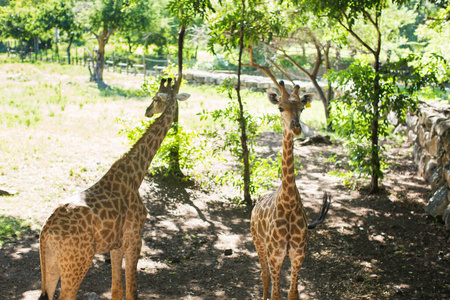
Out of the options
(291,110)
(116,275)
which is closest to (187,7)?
(291,110)

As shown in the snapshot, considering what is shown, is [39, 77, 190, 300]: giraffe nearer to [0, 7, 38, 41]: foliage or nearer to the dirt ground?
the dirt ground

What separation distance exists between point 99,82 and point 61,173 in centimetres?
1503

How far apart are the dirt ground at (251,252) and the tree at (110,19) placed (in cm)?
1583

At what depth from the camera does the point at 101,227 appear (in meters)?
4.24

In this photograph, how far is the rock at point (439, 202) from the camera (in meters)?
7.79

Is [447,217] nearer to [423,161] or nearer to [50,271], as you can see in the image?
[423,161]

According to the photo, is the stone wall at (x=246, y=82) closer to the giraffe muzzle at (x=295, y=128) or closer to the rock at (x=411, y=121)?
the rock at (x=411, y=121)

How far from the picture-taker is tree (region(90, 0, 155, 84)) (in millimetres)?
22719

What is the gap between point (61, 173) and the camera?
9219 mm

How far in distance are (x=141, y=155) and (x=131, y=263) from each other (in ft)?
4.06

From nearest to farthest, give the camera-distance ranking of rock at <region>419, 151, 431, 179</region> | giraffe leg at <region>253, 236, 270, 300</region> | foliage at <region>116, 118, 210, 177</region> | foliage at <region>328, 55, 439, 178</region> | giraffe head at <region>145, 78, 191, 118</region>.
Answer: giraffe leg at <region>253, 236, 270, 300</region>
giraffe head at <region>145, 78, 191, 118</region>
foliage at <region>328, 55, 439, 178</region>
foliage at <region>116, 118, 210, 177</region>
rock at <region>419, 151, 431, 179</region>

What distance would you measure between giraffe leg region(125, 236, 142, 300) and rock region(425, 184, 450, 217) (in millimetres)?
5847

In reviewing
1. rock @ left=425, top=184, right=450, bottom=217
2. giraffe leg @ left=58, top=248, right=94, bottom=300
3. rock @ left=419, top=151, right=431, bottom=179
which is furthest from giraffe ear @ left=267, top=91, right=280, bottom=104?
rock @ left=419, top=151, right=431, bottom=179

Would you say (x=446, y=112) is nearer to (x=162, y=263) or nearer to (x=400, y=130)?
(x=400, y=130)
